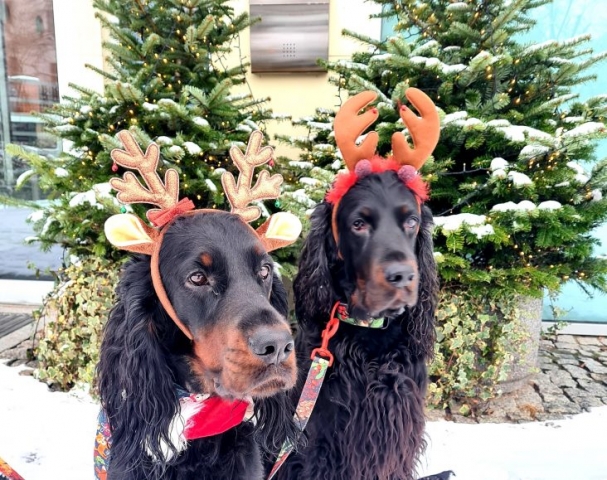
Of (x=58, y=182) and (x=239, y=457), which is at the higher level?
(x=58, y=182)

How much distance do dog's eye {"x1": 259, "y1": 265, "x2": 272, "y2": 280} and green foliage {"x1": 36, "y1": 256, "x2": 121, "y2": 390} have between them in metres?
1.89

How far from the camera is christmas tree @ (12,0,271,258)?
8.96 ft

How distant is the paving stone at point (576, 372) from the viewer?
338 centimetres

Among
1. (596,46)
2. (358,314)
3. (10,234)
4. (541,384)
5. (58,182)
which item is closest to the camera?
(358,314)

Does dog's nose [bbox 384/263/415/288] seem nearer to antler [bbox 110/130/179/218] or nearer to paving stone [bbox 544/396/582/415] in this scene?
antler [bbox 110/130/179/218]

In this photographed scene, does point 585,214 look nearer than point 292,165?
Yes

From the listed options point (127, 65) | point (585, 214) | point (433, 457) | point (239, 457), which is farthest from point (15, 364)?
point (585, 214)

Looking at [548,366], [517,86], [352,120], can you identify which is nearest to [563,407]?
[548,366]

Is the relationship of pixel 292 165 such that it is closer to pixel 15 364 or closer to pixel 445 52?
pixel 445 52

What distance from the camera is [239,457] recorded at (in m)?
1.35

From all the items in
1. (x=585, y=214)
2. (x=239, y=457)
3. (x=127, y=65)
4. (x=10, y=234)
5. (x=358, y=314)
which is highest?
(x=127, y=65)

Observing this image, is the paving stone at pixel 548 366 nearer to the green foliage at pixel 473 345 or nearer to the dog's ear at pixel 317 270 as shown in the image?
the green foliage at pixel 473 345

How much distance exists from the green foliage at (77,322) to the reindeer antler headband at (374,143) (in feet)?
6.22

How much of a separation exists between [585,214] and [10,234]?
571 centimetres
